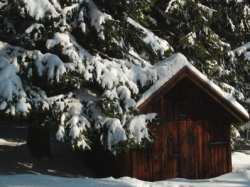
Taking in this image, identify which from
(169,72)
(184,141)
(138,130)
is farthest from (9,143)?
(138,130)

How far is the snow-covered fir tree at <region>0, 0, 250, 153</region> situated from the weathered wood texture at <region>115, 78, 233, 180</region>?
55.9 inches

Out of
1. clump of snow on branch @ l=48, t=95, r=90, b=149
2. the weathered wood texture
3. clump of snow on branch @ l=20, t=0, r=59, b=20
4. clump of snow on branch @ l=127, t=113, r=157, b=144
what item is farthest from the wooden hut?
clump of snow on branch @ l=20, t=0, r=59, b=20

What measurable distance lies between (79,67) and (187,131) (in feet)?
16.0

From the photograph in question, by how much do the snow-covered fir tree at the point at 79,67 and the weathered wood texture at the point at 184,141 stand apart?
1.42 metres

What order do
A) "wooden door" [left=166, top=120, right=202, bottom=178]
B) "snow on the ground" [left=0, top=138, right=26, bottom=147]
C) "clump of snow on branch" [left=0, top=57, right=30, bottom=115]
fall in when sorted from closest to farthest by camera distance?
"clump of snow on branch" [left=0, top=57, right=30, bottom=115], "wooden door" [left=166, top=120, right=202, bottom=178], "snow on the ground" [left=0, top=138, right=26, bottom=147]

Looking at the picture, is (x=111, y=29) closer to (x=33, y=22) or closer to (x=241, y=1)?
(x=33, y=22)

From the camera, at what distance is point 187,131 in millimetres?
17141

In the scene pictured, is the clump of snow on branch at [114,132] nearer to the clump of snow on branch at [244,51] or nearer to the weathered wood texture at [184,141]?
the weathered wood texture at [184,141]

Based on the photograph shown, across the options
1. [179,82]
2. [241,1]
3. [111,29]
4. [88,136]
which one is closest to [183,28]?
[241,1]

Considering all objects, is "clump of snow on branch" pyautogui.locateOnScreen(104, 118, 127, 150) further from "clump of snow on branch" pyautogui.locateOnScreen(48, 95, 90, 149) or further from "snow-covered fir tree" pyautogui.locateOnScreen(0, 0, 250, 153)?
"clump of snow on branch" pyautogui.locateOnScreen(48, 95, 90, 149)

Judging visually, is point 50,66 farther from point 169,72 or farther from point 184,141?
point 184,141

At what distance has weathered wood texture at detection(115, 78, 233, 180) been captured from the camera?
53.8 ft

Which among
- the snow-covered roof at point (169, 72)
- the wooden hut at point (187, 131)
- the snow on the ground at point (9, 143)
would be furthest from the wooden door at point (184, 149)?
the snow on the ground at point (9, 143)

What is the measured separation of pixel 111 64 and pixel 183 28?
7214 mm
